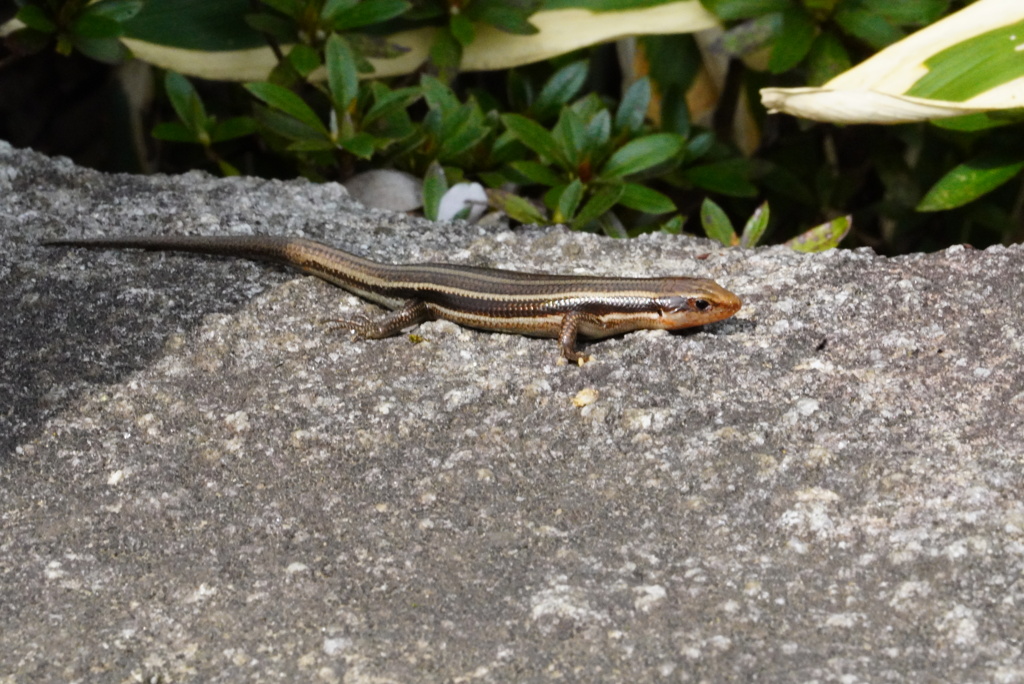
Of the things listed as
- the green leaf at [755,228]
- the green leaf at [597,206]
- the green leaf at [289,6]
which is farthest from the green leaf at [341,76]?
the green leaf at [755,228]

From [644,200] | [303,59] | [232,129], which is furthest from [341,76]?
[644,200]

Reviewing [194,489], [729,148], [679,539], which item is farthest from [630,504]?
[729,148]

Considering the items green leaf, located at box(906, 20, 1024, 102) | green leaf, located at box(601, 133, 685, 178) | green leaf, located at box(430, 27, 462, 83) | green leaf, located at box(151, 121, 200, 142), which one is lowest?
green leaf, located at box(151, 121, 200, 142)

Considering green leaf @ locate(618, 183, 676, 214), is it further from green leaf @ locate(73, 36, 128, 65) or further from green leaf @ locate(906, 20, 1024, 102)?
green leaf @ locate(73, 36, 128, 65)

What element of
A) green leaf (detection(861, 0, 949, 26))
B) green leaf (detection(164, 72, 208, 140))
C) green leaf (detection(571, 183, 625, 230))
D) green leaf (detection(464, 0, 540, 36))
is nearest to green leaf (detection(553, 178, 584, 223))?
green leaf (detection(571, 183, 625, 230))

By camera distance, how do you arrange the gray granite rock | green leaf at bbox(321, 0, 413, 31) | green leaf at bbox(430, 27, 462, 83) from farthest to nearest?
green leaf at bbox(430, 27, 462, 83) → green leaf at bbox(321, 0, 413, 31) → the gray granite rock

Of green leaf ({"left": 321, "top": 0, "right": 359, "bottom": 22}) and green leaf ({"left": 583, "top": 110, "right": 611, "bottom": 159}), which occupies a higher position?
green leaf ({"left": 321, "top": 0, "right": 359, "bottom": 22})

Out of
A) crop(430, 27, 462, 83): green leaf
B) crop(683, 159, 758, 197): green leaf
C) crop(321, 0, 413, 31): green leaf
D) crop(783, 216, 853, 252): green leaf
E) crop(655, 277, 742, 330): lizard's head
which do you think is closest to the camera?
crop(655, 277, 742, 330): lizard's head

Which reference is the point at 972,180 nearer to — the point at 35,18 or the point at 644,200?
the point at 644,200
